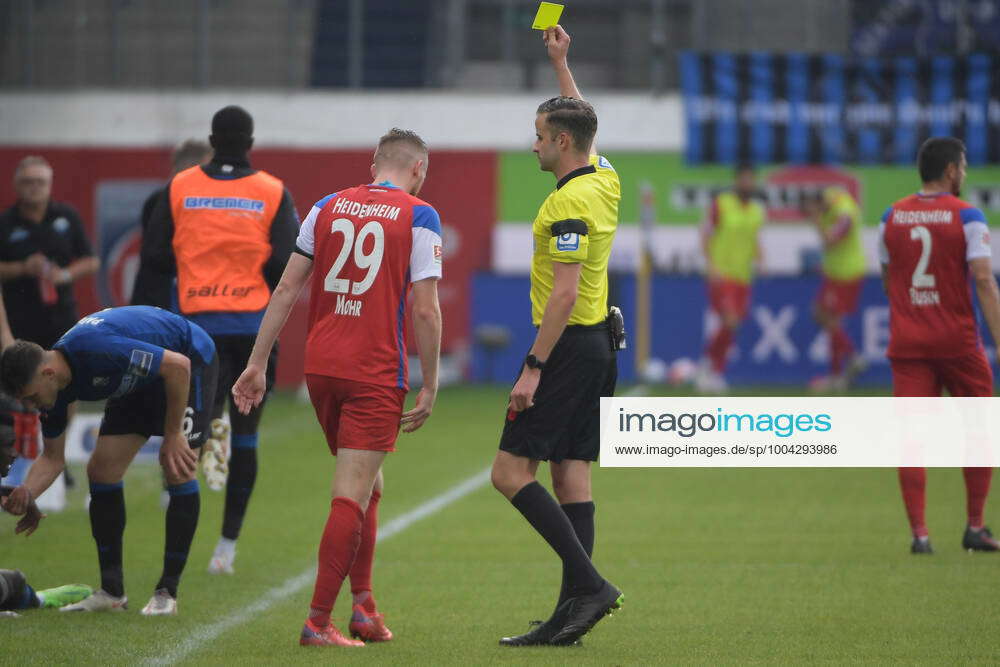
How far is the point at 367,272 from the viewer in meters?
5.78

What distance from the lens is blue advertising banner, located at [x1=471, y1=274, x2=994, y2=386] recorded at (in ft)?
64.0

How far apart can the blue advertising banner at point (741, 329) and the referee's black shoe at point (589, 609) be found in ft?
45.7

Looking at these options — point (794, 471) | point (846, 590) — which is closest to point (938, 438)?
point (846, 590)

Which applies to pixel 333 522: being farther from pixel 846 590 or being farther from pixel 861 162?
pixel 861 162

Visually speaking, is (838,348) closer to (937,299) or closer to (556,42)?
(937,299)

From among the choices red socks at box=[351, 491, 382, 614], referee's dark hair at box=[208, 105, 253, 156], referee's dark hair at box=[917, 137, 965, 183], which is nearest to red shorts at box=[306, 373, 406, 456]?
red socks at box=[351, 491, 382, 614]

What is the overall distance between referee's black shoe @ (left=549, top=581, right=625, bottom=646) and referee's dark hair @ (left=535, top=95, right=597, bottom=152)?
1.64 meters

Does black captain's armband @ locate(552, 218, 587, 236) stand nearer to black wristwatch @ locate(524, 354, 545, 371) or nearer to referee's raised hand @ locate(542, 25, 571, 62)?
black wristwatch @ locate(524, 354, 545, 371)

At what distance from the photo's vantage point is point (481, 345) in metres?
20.2

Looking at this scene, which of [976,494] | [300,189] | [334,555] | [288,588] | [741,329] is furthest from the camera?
[300,189]

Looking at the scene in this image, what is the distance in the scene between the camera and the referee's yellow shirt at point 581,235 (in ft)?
18.8

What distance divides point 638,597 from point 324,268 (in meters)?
2.19

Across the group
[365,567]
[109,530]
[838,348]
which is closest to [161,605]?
[109,530]

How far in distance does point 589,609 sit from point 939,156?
3558mm
